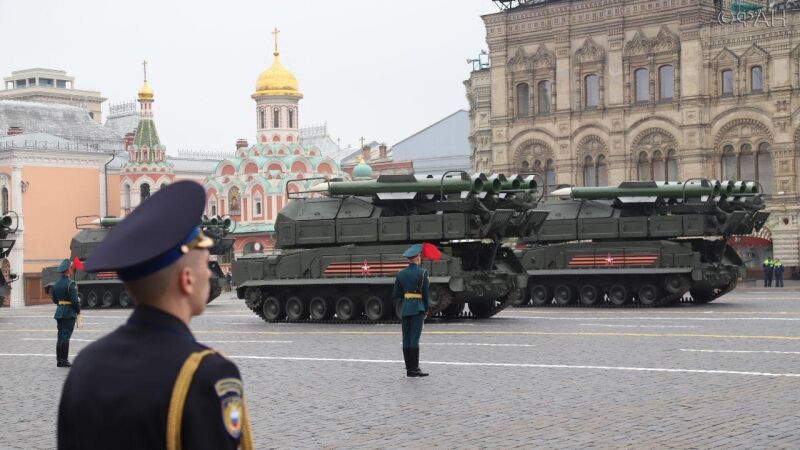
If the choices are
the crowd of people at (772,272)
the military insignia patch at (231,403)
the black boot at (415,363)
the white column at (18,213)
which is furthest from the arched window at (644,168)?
the military insignia patch at (231,403)

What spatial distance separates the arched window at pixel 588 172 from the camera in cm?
5685

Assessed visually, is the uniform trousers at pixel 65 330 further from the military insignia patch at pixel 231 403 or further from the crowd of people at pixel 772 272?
the crowd of people at pixel 772 272

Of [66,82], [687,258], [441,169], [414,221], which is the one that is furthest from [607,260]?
[66,82]

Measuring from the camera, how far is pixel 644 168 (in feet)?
181

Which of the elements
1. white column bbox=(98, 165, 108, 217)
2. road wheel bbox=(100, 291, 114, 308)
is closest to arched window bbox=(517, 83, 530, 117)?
road wheel bbox=(100, 291, 114, 308)

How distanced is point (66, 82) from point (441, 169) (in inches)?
2101

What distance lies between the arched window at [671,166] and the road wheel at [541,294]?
2323cm

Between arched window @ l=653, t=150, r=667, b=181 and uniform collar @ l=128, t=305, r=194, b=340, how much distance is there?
5218 cm

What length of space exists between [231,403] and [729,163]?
168 ft

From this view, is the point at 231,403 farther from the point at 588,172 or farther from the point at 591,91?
the point at 588,172

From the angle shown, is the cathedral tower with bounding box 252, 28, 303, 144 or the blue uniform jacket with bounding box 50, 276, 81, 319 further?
the cathedral tower with bounding box 252, 28, 303, 144

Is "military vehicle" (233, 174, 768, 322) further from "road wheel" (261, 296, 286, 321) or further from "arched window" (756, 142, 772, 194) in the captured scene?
"arched window" (756, 142, 772, 194)

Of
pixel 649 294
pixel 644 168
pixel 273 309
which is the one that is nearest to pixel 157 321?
pixel 273 309

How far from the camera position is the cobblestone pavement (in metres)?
11.0
